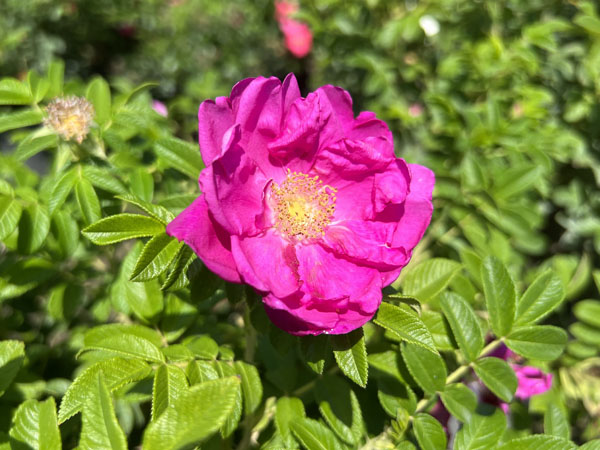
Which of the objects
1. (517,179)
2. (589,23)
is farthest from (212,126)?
(589,23)

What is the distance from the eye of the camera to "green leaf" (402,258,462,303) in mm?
927

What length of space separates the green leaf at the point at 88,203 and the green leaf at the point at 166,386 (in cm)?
29

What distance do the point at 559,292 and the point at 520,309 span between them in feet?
0.24

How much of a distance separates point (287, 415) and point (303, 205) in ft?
1.15

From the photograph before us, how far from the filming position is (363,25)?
2.15m

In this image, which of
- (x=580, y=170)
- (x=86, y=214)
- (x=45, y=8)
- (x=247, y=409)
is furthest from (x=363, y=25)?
(x=45, y=8)

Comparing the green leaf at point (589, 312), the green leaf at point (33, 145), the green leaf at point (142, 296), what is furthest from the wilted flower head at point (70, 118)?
the green leaf at point (589, 312)

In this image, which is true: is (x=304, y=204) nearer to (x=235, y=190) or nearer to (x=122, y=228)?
(x=235, y=190)

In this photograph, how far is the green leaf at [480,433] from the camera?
0.79 meters

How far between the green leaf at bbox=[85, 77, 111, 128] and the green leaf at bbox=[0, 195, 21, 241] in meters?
0.25

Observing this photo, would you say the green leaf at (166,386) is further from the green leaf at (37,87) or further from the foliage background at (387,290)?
the green leaf at (37,87)

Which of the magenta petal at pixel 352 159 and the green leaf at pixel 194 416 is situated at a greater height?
the magenta petal at pixel 352 159

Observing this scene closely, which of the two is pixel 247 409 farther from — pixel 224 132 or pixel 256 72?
pixel 256 72

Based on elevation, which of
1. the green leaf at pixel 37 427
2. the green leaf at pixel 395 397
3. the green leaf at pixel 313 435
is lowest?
the green leaf at pixel 395 397
